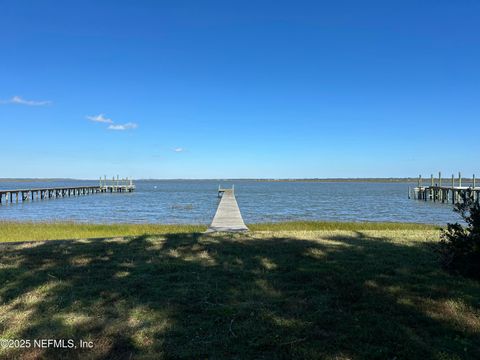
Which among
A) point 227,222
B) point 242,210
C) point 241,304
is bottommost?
point 242,210

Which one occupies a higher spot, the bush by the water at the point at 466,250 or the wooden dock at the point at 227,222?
the bush by the water at the point at 466,250

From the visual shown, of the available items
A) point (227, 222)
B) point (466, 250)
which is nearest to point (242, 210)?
point (227, 222)

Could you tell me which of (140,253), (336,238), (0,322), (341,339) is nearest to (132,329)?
(0,322)

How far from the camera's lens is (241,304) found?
463 centimetres

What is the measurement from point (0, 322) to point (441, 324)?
458cm

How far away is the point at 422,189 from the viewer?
5544 centimetres

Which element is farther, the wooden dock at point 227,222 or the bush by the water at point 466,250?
the wooden dock at point 227,222

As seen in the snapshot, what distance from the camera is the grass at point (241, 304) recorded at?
361 centimetres

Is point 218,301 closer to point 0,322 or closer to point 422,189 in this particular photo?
point 0,322

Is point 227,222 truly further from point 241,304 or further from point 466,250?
point 241,304

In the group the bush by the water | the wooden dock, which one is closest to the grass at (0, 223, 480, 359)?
the bush by the water

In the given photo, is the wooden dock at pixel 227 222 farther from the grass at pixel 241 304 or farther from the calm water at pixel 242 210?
the grass at pixel 241 304

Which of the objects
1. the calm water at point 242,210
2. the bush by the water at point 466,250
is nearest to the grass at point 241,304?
the bush by the water at point 466,250

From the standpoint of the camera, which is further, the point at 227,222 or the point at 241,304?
the point at 227,222
